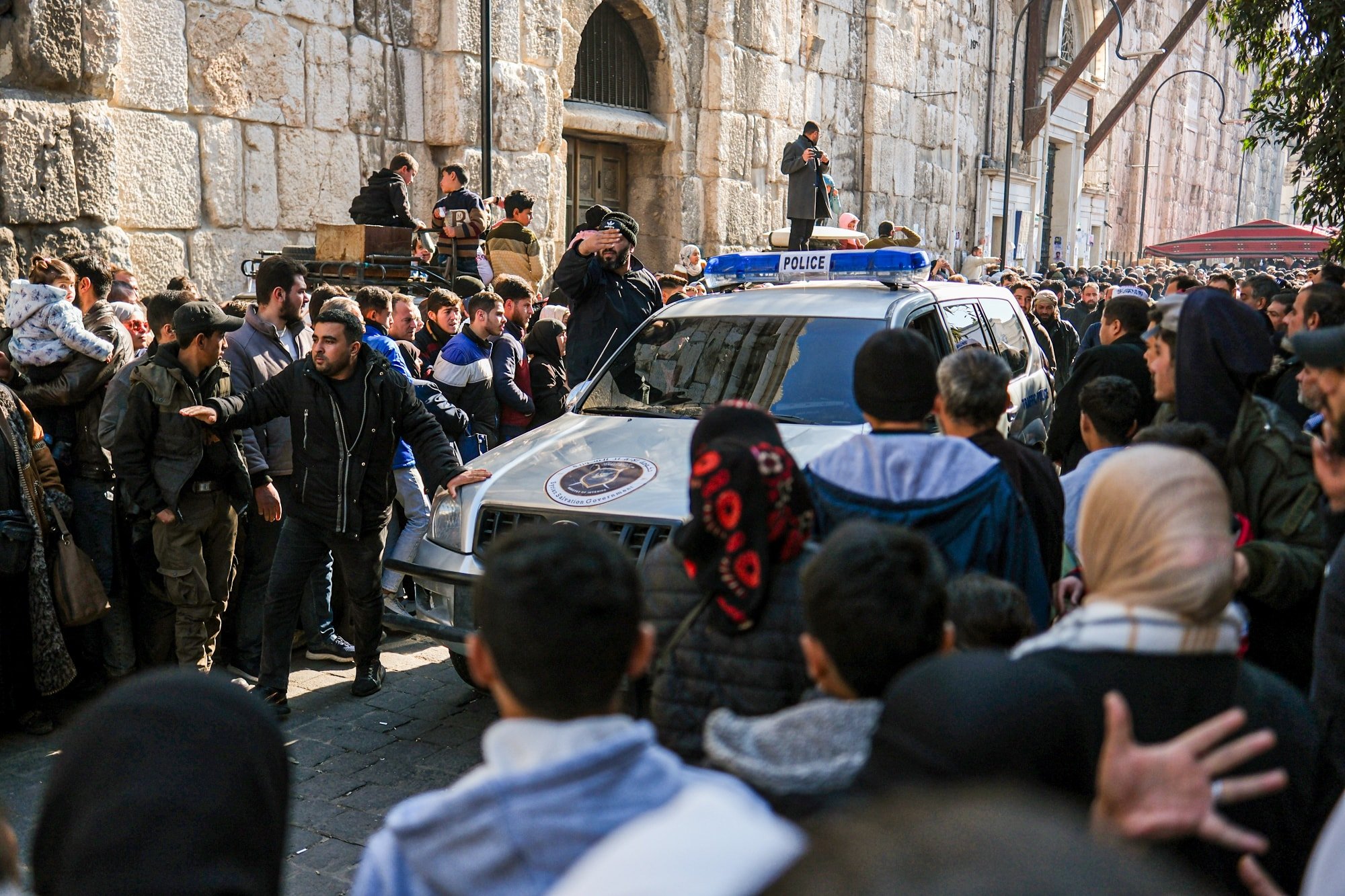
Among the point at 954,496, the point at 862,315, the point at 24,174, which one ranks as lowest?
the point at 954,496

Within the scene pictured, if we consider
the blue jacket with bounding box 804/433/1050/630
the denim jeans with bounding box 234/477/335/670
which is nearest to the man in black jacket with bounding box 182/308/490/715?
the denim jeans with bounding box 234/477/335/670

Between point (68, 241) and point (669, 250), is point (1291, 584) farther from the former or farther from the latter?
point (669, 250)

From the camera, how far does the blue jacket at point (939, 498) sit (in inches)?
115

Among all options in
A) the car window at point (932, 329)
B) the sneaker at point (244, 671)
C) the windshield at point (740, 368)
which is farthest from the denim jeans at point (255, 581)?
the car window at point (932, 329)

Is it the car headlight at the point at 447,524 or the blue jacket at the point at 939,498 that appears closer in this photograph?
the blue jacket at the point at 939,498

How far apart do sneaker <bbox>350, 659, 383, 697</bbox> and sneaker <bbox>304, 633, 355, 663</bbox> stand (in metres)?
0.45

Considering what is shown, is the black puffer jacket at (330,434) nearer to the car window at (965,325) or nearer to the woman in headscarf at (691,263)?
the car window at (965,325)

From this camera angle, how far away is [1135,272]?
25688 millimetres

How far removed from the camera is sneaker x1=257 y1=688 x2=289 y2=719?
496cm

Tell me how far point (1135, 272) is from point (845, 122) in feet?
33.7

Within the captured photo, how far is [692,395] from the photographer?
5.65 metres

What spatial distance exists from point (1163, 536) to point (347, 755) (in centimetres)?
367

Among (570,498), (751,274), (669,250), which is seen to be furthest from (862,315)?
(669,250)

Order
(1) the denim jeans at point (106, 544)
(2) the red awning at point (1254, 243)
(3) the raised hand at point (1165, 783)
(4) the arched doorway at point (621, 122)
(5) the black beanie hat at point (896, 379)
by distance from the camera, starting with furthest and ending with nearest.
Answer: (2) the red awning at point (1254, 243) → (4) the arched doorway at point (621, 122) → (1) the denim jeans at point (106, 544) → (5) the black beanie hat at point (896, 379) → (3) the raised hand at point (1165, 783)
